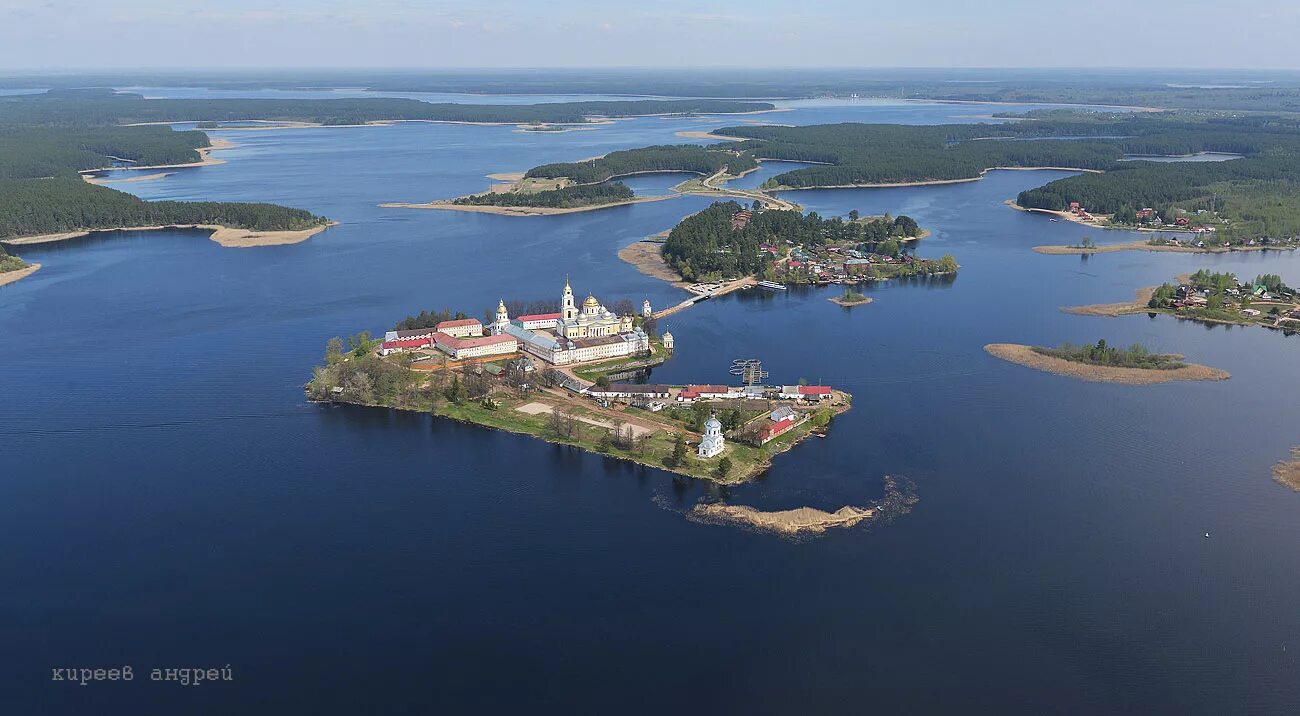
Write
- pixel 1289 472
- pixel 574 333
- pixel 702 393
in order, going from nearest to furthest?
pixel 1289 472
pixel 702 393
pixel 574 333

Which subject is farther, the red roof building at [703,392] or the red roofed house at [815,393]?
the red roofed house at [815,393]

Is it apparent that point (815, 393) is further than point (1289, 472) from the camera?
Yes

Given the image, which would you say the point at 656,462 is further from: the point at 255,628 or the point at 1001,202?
the point at 1001,202

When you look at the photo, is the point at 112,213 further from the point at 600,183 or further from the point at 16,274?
the point at 600,183

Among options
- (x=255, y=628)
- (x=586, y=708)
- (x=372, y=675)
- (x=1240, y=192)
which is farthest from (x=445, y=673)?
(x=1240, y=192)

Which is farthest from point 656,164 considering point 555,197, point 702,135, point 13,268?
point 13,268

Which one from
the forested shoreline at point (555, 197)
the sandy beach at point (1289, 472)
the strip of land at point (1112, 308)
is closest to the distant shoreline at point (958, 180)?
the forested shoreline at point (555, 197)

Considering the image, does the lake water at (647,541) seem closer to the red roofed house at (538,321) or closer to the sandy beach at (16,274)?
the red roofed house at (538,321)
